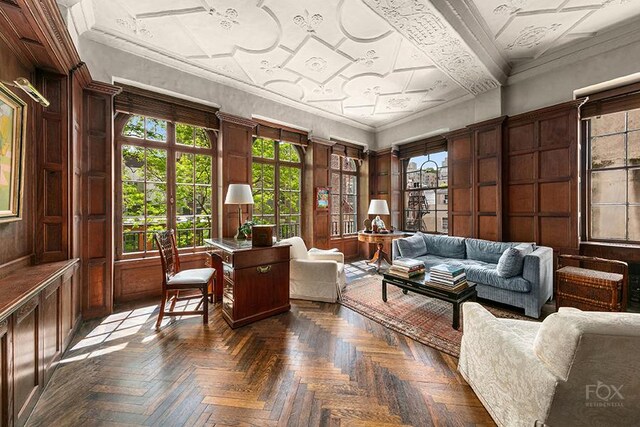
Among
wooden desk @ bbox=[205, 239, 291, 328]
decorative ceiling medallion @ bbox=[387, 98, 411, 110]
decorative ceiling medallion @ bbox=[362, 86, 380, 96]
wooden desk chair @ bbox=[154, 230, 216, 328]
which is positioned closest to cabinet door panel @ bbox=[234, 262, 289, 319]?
wooden desk @ bbox=[205, 239, 291, 328]

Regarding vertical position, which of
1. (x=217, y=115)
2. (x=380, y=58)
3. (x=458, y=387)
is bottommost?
(x=458, y=387)

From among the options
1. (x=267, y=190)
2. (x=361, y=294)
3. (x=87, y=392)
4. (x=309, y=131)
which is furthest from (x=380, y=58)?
(x=87, y=392)

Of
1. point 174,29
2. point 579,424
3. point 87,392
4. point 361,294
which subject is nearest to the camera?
point 579,424

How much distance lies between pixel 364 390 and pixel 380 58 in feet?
12.4

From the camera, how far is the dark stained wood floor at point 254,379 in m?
1.58

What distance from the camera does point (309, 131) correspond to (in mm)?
5258

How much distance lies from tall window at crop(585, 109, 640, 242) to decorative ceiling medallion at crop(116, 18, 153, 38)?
590 cm

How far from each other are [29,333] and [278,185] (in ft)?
12.5

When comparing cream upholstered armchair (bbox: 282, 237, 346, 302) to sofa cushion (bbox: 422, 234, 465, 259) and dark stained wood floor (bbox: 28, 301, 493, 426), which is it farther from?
sofa cushion (bbox: 422, 234, 465, 259)

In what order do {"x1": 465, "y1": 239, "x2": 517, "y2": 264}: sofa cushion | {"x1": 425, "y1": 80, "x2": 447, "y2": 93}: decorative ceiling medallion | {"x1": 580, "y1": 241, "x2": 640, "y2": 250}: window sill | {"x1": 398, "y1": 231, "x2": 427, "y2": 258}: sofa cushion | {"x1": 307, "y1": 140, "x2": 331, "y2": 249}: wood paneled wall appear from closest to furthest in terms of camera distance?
1. {"x1": 580, "y1": 241, "x2": 640, "y2": 250}: window sill
2. {"x1": 465, "y1": 239, "x2": 517, "y2": 264}: sofa cushion
3. {"x1": 425, "y1": 80, "x2": 447, "y2": 93}: decorative ceiling medallion
4. {"x1": 398, "y1": 231, "x2": 427, "y2": 258}: sofa cushion
5. {"x1": 307, "y1": 140, "x2": 331, "y2": 249}: wood paneled wall

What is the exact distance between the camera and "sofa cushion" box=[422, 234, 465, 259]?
440cm

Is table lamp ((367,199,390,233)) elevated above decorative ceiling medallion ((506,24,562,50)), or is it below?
below

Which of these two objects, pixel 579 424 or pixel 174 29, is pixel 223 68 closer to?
pixel 174 29

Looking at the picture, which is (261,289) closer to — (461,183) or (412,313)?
(412,313)
